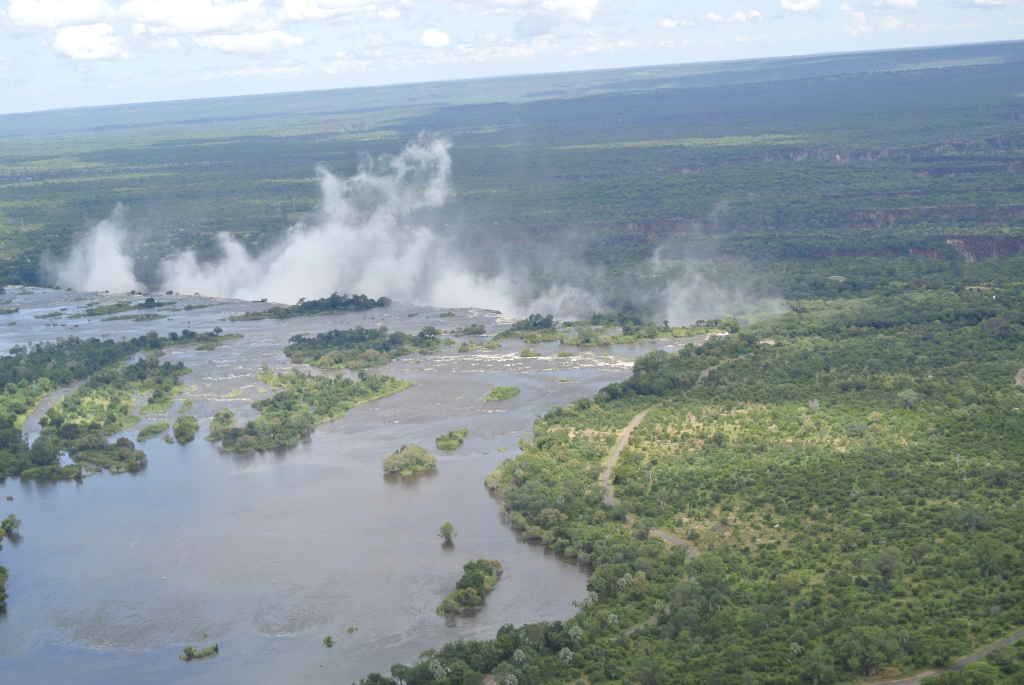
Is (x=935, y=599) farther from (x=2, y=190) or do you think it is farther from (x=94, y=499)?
(x=2, y=190)

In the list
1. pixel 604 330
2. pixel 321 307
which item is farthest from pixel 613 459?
pixel 321 307

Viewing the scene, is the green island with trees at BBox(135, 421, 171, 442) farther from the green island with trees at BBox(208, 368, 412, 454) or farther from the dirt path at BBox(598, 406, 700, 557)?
the dirt path at BBox(598, 406, 700, 557)

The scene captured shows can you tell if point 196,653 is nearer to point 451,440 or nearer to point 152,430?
point 451,440

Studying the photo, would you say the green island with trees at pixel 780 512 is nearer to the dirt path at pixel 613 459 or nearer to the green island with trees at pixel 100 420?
the dirt path at pixel 613 459

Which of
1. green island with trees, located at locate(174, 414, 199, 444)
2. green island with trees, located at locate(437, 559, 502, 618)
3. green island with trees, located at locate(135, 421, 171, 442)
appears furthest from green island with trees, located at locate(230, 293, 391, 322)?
green island with trees, located at locate(437, 559, 502, 618)

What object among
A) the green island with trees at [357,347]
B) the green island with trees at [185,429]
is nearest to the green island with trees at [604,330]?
the green island with trees at [357,347]

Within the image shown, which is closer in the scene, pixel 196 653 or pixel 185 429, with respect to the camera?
pixel 196 653
